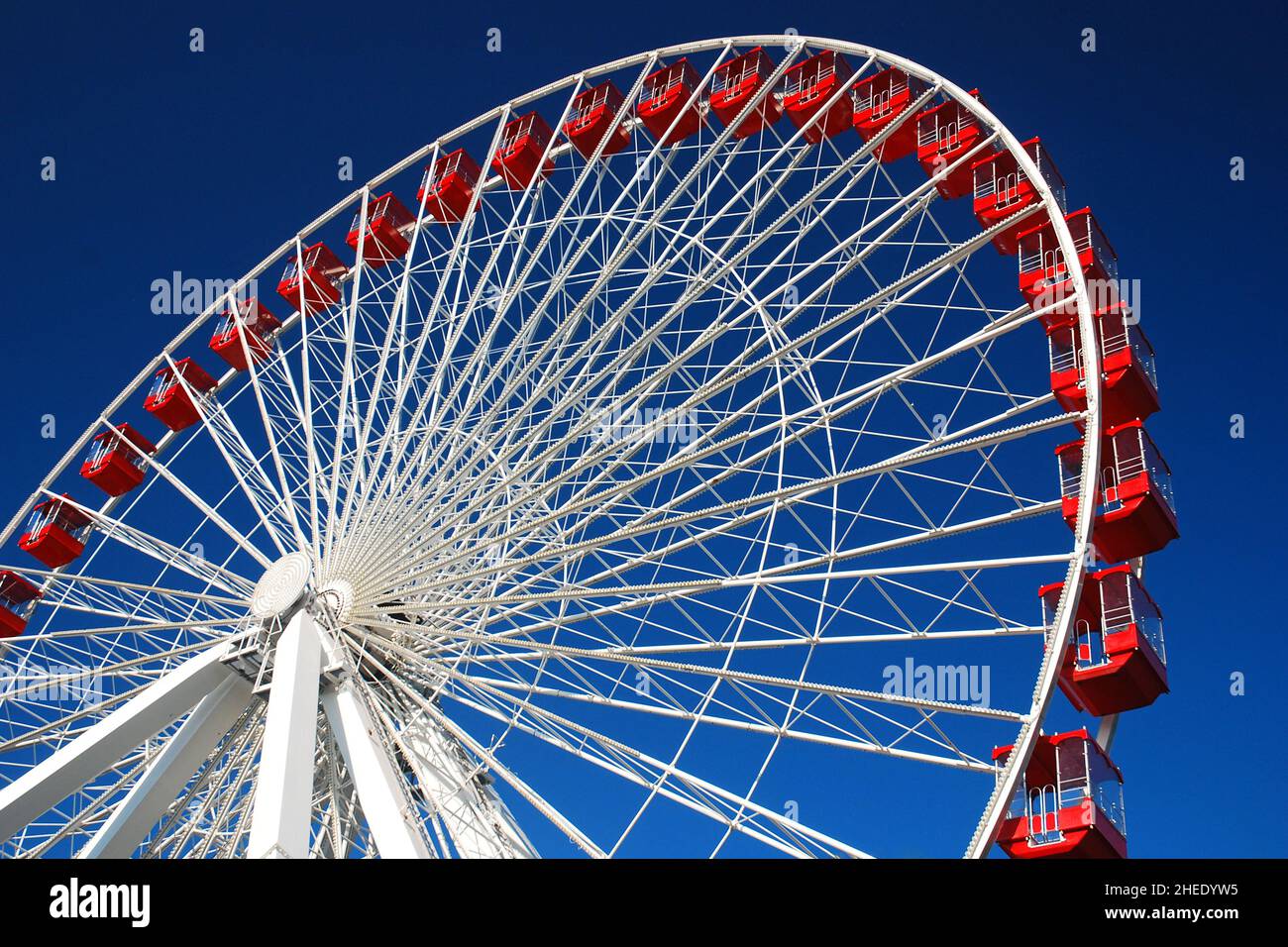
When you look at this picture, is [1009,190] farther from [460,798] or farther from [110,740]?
[110,740]

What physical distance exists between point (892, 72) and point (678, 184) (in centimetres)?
321

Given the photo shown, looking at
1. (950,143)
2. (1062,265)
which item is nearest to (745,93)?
(950,143)

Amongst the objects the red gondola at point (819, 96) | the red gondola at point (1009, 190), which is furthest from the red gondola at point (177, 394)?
the red gondola at point (1009, 190)

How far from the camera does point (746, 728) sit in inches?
572

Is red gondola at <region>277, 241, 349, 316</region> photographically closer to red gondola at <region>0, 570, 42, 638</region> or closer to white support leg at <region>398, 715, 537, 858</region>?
red gondola at <region>0, 570, 42, 638</region>

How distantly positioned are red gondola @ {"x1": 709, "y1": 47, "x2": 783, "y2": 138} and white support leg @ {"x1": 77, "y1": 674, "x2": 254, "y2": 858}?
10.1 m

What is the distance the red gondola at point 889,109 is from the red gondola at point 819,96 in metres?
0.21

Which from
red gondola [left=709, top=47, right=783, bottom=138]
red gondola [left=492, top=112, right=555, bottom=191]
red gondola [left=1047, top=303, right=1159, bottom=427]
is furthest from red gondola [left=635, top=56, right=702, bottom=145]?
red gondola [left=1047, top=303, right=1159, bottom=427]

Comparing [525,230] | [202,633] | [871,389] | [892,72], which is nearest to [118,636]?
[202,633]

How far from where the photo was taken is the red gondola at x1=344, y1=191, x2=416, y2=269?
23.0m

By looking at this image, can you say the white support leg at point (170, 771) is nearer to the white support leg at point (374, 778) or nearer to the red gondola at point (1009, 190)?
the white support leg at point (374, 778)

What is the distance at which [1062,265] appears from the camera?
15961mm

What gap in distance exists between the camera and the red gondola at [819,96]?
1900cm

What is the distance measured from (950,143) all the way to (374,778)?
10347 mm
